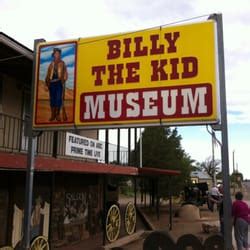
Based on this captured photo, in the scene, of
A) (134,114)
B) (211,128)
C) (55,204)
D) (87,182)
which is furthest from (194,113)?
(87,182)

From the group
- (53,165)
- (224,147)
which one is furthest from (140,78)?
(53,165)

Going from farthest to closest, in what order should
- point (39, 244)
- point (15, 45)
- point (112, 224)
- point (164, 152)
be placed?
point (164, 152)
point (112, 224)
point (39, 244)
point (15, 45)

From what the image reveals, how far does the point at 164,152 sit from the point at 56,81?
74.1 ft

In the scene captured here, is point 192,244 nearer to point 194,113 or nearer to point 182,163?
point 194,113

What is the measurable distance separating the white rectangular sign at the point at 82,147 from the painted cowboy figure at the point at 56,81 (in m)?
2.68

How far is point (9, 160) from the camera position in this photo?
841 cm

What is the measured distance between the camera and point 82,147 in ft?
34.7

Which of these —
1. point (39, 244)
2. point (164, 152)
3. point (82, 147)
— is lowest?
point (39, 244)

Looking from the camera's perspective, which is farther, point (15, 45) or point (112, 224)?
point (112, 224)

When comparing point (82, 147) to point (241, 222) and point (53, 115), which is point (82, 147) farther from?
point (241, 222)

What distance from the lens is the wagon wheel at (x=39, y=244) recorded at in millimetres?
9077

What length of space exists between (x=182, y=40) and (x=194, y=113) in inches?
43.8

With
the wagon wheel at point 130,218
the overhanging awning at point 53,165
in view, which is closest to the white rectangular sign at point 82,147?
the overhanging awning at point 53,165

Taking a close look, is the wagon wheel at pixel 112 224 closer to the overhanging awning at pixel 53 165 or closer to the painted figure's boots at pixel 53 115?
the overhanging awning at pixel 53 165
